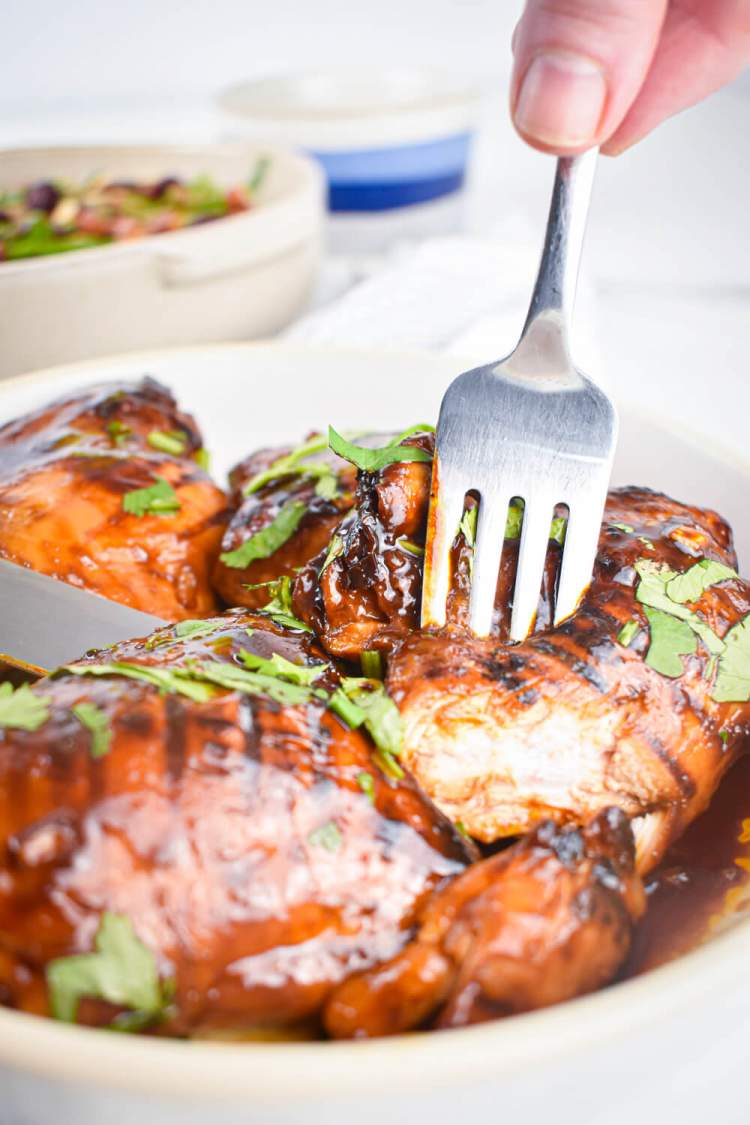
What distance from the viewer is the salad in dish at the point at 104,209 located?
371 cm

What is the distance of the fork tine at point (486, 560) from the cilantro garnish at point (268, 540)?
0.46 meters

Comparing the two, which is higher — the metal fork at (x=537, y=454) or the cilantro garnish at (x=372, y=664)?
the metal fork at (x=537, y=454)

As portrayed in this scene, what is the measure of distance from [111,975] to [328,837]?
0.91 feet

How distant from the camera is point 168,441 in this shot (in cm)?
207

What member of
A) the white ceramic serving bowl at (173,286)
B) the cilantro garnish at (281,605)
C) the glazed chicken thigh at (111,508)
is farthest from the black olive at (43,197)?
the cilantro garnish at (281,605)

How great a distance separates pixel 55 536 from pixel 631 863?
1.14m

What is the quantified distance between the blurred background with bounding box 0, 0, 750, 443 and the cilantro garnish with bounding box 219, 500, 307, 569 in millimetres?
901

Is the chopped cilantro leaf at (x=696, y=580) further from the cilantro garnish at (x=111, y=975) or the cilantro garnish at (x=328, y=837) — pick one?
the cilantro garnish at (x=111, y=975)

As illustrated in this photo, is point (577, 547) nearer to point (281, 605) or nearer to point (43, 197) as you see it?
point (281, 605)

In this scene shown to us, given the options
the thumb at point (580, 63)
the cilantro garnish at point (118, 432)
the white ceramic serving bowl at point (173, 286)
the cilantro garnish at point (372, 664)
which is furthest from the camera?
the white ceramic serving bowl at point (173, 286)

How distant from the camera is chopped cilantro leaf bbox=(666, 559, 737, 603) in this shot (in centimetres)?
148

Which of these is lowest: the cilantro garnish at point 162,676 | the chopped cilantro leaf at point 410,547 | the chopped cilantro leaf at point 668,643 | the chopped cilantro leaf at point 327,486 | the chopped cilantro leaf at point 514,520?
the chopped cilantro leaf at point 327,486

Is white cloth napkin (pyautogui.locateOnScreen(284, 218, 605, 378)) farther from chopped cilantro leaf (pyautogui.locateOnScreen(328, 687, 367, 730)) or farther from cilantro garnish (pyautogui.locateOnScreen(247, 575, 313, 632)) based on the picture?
chopped cilantro leaf (pyautogui.locateOnScreen(328, 687, 367, 730))

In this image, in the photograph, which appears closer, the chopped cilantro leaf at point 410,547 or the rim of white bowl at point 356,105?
the chopped cilantro leaf at point 410,547
